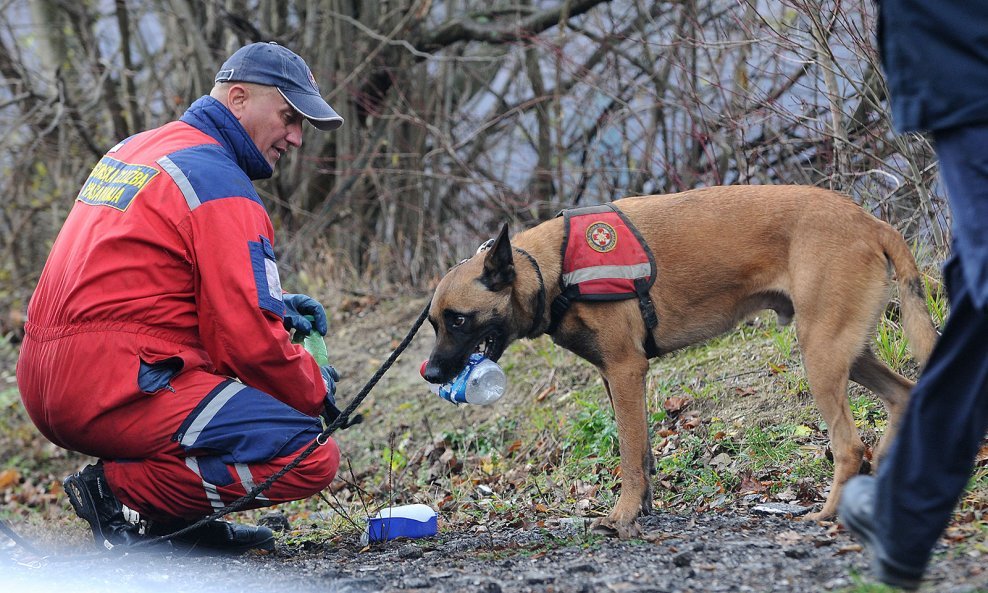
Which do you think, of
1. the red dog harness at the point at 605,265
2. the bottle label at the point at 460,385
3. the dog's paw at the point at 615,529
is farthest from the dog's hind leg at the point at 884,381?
the bottle label at the point at 460,385

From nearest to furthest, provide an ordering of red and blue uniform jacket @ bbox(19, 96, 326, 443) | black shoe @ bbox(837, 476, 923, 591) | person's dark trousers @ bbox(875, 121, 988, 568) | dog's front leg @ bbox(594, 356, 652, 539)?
person's dark trousers @ bbox(875, 121, 988, 568)
black shoe @ bbox(837, 476, 923, 591)
red and blue uniform jacket @ bbox(19, 96, 326, 443)
dog's front leg @ bbox(594, 356, 652, 539)

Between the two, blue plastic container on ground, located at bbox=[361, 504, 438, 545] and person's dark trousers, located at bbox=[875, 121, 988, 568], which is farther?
blue plastic container on ground, located at bbox=[361, 504, 438, 545]

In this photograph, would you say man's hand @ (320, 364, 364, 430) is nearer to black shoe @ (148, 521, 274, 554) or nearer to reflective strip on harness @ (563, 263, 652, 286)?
black shoe @ (148, 521, 274, 554)

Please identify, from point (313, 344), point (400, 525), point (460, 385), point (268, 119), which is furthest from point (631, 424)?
point (268, 119)

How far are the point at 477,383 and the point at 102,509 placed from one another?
5.90 ft

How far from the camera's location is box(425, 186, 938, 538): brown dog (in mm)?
3988

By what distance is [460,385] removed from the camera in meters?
4.43

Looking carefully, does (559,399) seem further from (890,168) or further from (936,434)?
(936,434)

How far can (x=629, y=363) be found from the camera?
4320 mm

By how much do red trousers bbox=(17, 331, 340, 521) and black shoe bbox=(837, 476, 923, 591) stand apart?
2.42m

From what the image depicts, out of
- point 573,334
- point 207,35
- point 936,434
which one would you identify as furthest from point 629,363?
point 207,35

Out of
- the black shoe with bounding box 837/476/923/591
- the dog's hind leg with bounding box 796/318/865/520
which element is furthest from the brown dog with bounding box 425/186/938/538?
the black shoe with bounding box 837/476/923/591

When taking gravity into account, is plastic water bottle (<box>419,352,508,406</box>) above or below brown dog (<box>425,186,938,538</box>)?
below

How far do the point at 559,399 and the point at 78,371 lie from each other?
11.5 ft
